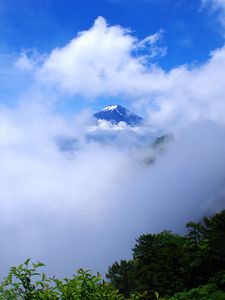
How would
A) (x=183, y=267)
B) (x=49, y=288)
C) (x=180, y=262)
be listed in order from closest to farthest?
1. (x=49, y=288)
2. (x=180, y=262)
3. (x=183, y=267)

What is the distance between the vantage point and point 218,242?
37.6m

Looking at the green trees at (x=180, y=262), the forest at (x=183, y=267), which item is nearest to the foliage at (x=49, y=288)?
the forest at (x=183, y=267)

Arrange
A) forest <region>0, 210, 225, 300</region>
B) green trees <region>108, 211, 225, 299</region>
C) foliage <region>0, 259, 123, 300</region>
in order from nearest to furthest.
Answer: foliage <region>0, 259, 123, 300</region> → forest <region>0, 210, 225, 300</region> → green trees <region>108, 211, 225, 299</region>

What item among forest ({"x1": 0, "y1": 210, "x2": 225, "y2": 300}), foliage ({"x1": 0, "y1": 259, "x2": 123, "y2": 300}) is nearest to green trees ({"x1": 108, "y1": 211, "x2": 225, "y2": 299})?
forest ({"x1": 0, "y1": 210, "x2": 225, "y2": 300})

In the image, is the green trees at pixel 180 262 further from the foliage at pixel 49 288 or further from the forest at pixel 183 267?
the foliage at pixel 49 288

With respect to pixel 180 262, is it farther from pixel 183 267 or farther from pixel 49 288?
pixel 49 288

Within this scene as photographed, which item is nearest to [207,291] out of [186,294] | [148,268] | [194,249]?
[186,294]

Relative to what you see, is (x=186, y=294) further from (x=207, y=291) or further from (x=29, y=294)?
(x=29, y=294)

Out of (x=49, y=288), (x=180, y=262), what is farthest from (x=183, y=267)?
(x=49, y=288)

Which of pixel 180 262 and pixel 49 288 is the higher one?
pixel 180 262

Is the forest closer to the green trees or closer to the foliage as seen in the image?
the green trees

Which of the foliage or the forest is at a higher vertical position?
the forest

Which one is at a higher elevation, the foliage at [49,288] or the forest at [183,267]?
the forest at [183,267]

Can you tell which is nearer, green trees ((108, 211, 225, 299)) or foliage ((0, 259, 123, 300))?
foliage ((0, 259, 123, 300))
